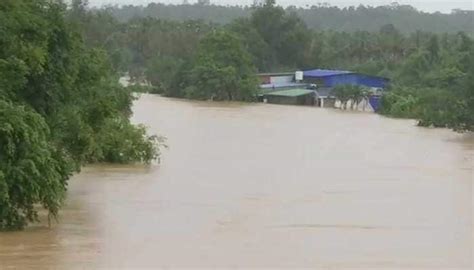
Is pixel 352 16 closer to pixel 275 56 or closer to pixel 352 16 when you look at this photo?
Result: pixel 352 16

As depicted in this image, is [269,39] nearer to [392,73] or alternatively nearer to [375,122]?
[392,73]

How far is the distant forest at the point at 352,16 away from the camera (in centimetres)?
12162

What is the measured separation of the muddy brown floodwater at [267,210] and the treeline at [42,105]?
680mm

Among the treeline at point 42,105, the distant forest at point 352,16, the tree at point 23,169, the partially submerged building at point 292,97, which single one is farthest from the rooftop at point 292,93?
the distant forest at point 352,16

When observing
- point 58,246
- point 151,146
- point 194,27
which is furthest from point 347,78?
point 58,246

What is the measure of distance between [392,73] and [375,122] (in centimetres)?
1854

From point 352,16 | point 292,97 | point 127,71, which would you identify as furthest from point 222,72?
point 352,16

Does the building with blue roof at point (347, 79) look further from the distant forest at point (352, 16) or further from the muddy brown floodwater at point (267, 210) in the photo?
the distant forest at point (352, 16)

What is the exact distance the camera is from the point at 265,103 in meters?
54.7

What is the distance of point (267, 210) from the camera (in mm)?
16516

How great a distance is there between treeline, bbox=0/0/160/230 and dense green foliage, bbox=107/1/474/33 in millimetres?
98878

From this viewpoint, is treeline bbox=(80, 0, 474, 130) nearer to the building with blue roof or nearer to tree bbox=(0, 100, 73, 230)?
the building with blue roof

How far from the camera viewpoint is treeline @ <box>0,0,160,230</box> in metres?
12.9

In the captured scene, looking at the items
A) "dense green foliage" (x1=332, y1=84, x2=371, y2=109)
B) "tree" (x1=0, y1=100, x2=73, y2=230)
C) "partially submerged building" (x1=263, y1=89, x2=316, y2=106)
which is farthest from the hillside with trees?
"partially submerged building" (x1=263, y1=89, x2=316, y2=106)
